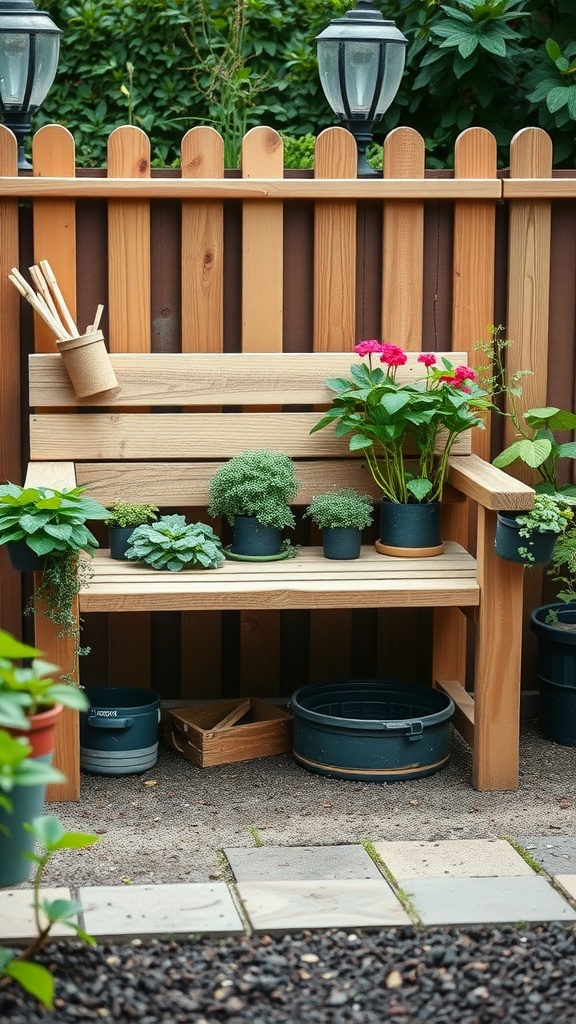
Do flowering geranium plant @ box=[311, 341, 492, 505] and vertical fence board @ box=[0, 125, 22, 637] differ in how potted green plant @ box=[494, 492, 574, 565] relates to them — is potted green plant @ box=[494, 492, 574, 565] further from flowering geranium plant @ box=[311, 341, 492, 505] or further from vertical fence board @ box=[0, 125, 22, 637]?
vertical fence board @ box=[0, 125, 22, 637]

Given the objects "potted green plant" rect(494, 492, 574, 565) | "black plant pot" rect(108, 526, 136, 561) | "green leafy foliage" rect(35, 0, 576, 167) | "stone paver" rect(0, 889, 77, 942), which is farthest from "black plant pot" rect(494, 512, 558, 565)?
"green leafy foliage" rect(35, 0, 576, 167)

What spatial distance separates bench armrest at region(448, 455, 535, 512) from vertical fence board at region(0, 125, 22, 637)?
148 cm

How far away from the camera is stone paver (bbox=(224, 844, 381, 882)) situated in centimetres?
309

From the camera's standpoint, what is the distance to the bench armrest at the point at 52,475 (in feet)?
12.3

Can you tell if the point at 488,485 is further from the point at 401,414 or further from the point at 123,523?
the point at 123,523

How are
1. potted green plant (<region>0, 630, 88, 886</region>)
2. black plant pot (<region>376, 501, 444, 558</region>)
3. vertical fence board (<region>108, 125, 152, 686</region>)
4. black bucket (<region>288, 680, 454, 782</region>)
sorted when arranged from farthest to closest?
1. vertical fence board (<region>108, 125, 152, 686</region>)
2. black plant pot (<region>376, 501, 444, 558</region>)
3. black bucket (<region>288, 680, 454, 782</region>)
4. potted green plant (<region>0, 630, 88, 886</region>)

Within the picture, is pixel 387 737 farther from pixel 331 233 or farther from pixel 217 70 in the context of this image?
pixel 217 70

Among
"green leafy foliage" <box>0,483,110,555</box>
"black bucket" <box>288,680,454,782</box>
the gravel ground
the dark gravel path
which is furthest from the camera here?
"black bucket" <box>288,680,454,782</box>

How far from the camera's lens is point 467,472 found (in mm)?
3967

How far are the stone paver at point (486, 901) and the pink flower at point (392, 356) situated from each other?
1.66 meters

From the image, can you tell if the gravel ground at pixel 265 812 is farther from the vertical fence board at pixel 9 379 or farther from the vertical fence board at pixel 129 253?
the vertical fence board at pixel 129 253

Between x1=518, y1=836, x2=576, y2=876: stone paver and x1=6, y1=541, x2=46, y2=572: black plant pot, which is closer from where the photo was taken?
x1=518, y1=836, x2=576, y2=876: stone paver

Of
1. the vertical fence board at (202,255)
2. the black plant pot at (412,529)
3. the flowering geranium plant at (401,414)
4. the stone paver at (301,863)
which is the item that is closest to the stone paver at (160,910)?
the stone paver at (301,863)

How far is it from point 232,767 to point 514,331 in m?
1.79
